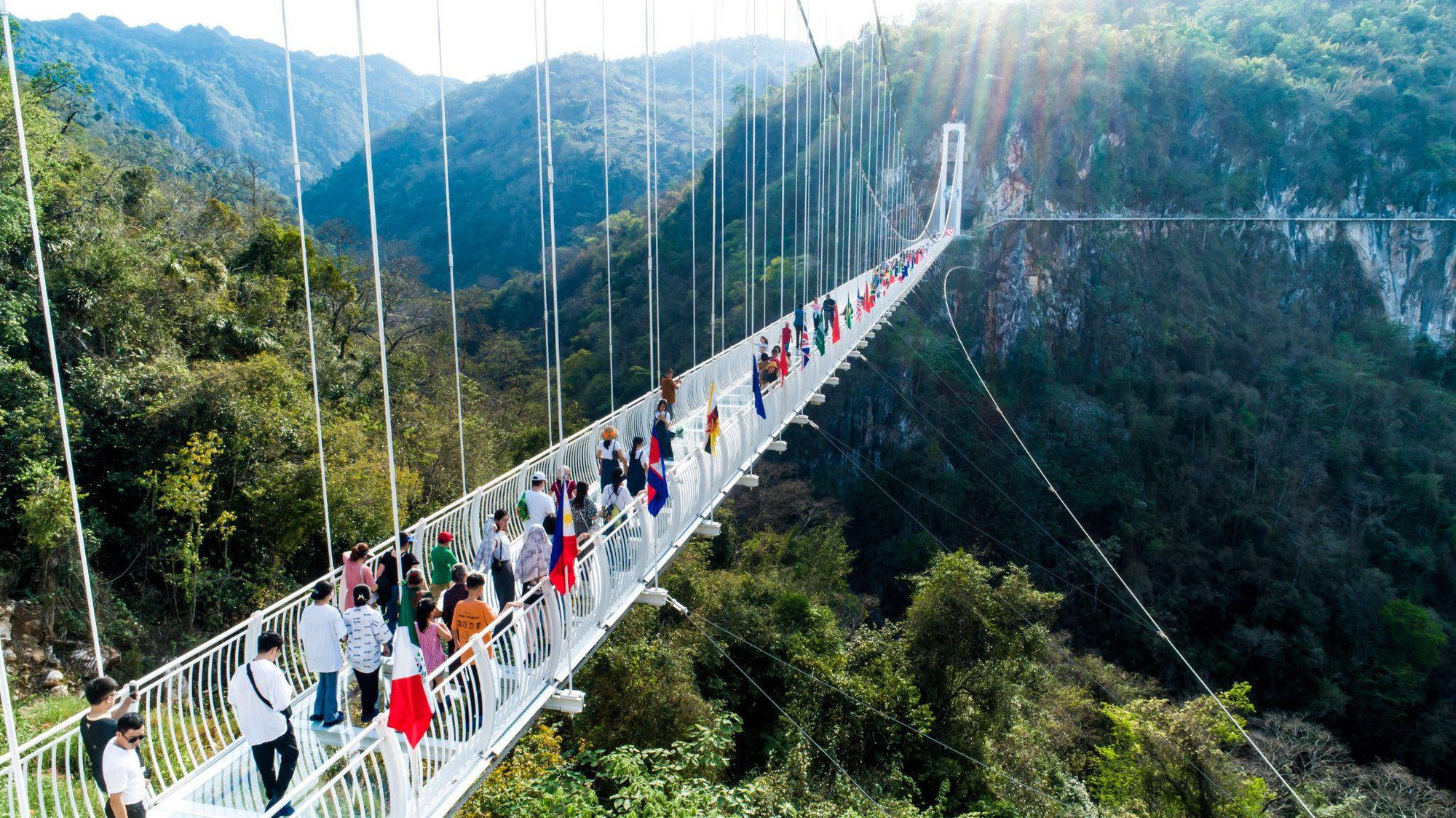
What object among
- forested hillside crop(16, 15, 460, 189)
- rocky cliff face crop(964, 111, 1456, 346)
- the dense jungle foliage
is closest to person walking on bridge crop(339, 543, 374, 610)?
the dense jungle foliage

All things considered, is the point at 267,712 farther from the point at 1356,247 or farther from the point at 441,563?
the point at 1356,247

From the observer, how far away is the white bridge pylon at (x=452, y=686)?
11.4 ft

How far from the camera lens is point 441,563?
16.0 feet

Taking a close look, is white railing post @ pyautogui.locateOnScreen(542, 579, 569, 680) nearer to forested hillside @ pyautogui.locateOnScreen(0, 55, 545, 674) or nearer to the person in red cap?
the person in red cap

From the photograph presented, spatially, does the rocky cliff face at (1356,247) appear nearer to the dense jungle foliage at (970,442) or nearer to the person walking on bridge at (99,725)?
the dense jungle foliage at (970,442)

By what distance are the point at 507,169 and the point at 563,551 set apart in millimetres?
54401

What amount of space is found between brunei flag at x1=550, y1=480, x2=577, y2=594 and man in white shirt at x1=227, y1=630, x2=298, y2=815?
1.31m

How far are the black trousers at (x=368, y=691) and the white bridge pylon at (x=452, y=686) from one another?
104 millimetres

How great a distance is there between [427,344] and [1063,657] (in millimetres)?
17025

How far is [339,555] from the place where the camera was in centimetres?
1345

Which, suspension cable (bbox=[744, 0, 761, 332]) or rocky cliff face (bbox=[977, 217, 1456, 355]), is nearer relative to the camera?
suspension cable (bbox=[744, 0, 761, 332])

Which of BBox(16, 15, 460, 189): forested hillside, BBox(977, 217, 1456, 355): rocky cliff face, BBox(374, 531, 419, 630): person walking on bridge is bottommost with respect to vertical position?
BBox(977, 217, 1456, 355): rocky cliff face

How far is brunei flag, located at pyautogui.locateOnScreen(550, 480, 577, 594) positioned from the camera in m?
4.54

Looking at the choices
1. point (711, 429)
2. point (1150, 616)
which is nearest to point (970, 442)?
point (1150, 616)
